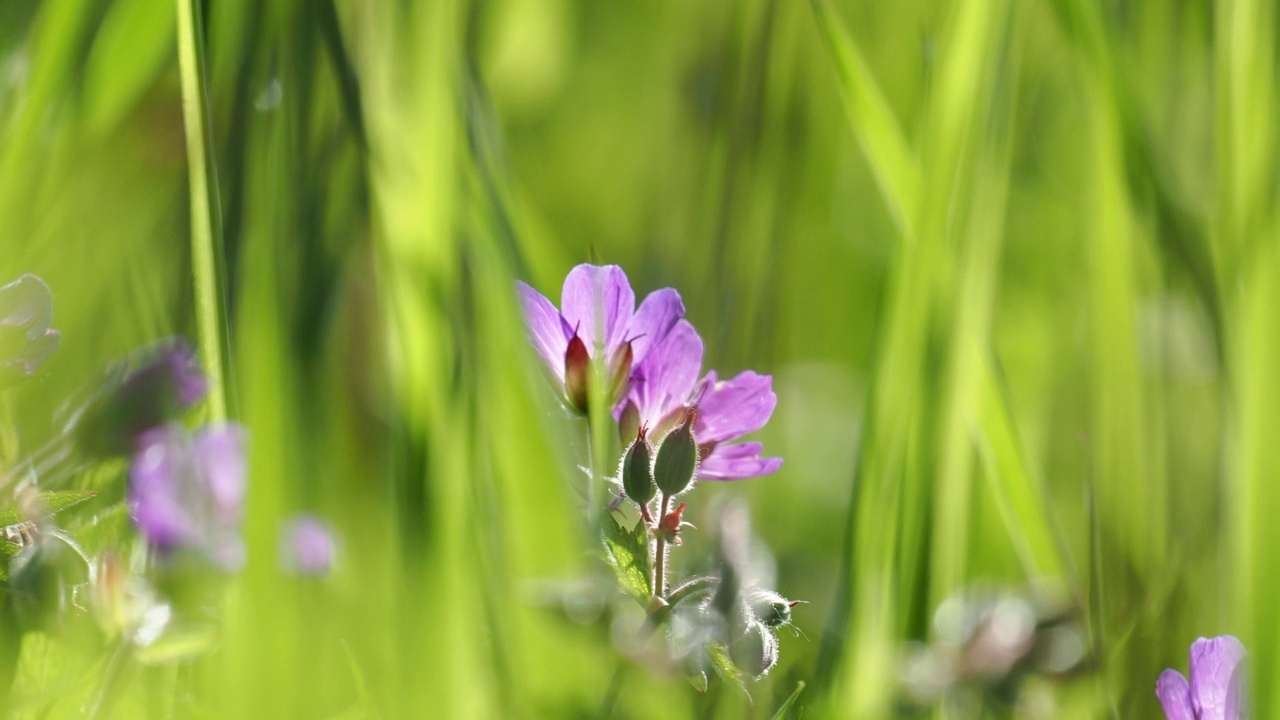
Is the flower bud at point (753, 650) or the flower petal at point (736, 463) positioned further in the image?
the flower petal at point (736, 463)

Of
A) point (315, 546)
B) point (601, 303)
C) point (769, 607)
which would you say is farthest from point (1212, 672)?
point (315, 546)

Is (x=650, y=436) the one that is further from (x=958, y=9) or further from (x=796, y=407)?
(x=796, y=407)

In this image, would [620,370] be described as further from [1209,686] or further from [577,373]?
[1209,686]

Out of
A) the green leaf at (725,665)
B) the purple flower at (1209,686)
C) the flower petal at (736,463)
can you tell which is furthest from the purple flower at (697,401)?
the purple flower at (1209,686)

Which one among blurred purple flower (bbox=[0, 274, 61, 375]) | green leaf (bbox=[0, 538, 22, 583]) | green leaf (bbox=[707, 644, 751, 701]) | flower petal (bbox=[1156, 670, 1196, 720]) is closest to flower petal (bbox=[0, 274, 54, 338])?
Result: blurred purple flower (bbox=[0, 274, 61, 375])

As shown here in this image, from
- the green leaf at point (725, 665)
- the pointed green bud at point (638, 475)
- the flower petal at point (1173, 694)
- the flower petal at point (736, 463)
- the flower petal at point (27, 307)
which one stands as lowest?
the flower petal at point (1173, 694)

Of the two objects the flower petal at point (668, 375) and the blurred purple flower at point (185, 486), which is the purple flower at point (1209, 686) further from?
the blurred purple flower at point (185, 486)
